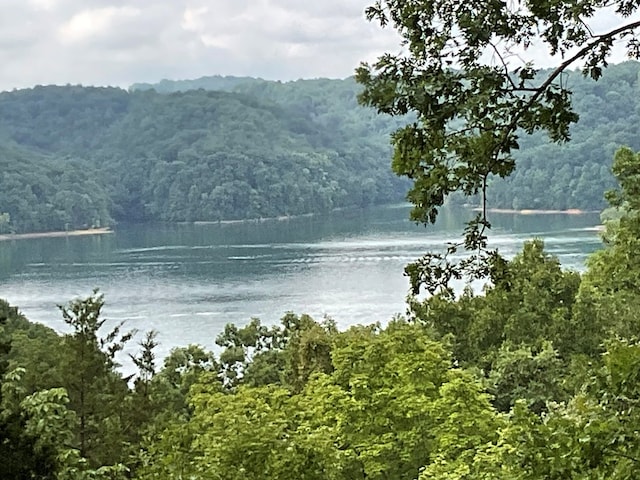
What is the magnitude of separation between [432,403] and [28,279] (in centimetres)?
4412

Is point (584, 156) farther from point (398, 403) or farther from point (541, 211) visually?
point (398, 403)

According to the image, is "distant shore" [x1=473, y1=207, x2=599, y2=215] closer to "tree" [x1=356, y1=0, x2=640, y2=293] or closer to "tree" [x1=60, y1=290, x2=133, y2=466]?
"tree" [x1=60, y1=290, x2=133, y2=466]

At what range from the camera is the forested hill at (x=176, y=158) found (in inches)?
2918

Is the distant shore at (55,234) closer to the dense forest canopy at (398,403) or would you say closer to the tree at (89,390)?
the dense forest canopy at (398,403)

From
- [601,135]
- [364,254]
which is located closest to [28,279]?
[364,254]

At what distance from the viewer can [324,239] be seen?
60719 millimetres

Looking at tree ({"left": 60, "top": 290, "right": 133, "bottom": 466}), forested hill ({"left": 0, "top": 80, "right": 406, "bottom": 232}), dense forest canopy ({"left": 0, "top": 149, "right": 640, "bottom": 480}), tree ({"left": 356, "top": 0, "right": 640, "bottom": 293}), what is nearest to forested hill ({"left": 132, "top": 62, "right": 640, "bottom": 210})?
forested hill ({"left": 0, "top": 80, "right": 406, "bottom": 232})

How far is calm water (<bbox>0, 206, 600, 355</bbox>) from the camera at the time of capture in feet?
119

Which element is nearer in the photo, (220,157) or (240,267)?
(240,267)

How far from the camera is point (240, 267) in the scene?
49.4 meters

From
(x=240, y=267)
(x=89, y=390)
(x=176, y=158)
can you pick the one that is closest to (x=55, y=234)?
(x=176, y=158)

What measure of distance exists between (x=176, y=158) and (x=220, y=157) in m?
6.07

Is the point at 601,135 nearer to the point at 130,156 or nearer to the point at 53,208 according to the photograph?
the point at 53,208

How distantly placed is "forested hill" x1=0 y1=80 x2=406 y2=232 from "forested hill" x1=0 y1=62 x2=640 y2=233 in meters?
0.12
